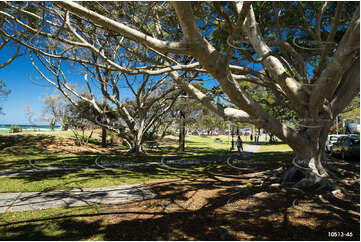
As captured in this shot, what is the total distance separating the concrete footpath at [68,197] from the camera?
4508 mm

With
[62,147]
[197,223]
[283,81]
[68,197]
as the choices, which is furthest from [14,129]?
[283,81]

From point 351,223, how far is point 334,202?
113cm

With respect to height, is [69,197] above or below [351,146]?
below

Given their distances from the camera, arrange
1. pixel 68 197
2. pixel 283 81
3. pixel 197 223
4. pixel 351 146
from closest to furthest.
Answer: pixel 351 146 < pixel 197 223 < pixel 68 197 < pixel 283 81

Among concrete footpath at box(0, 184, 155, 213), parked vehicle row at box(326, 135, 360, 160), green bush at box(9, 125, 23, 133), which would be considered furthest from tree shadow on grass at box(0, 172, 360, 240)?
green bush at box(9, 125, 23, 133)

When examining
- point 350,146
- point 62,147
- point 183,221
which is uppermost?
point 350,146

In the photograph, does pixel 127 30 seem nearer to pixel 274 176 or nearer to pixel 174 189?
pixel 174 189

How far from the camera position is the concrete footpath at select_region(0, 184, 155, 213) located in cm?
451

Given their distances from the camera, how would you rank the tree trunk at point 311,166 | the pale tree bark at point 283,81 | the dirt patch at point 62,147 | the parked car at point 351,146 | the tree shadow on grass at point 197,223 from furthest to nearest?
the dirt patch at point 62,147, the tree trunk at point 311,166, the pale tree bark at point 283,81, the tree shadow on grass at point 197,223, the parked car at point 351,146

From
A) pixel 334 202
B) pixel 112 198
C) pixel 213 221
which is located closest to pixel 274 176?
pixel 334 202

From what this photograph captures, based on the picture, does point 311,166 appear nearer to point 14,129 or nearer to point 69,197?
point 69,197

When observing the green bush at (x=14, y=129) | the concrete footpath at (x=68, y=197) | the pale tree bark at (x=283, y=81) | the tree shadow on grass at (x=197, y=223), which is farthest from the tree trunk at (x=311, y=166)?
the green bush at (x=14, y=129)

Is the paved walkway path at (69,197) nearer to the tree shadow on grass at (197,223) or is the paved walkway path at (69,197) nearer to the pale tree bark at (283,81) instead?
the tree shadow on grass at (197,223)

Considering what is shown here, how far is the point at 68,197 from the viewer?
5.08m
